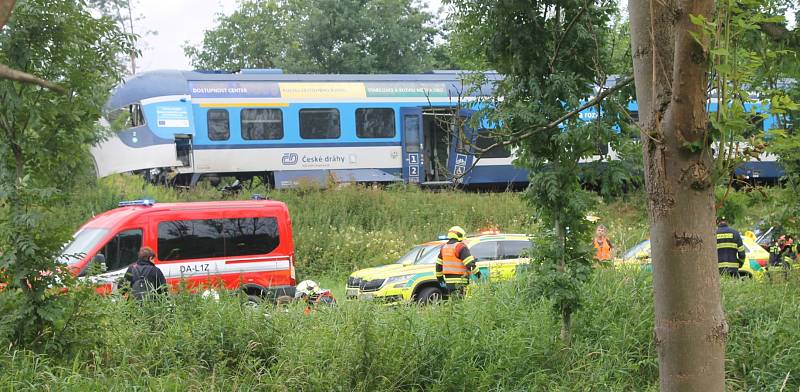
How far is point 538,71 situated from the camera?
7812 millimetres

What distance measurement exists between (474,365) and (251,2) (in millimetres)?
38925

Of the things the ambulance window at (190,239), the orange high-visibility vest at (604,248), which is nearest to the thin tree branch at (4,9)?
the orange high-visibility vest at (604,248)

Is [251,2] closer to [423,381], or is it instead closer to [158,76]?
[158,76]

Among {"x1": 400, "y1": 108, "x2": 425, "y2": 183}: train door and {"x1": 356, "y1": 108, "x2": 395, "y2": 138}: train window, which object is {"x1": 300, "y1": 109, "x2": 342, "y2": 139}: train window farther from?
{"x1": 400, "y1": 108, "x2": 425, "y2": 183}: train door

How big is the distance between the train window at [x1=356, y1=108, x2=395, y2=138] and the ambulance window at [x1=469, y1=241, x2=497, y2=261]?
9685mm

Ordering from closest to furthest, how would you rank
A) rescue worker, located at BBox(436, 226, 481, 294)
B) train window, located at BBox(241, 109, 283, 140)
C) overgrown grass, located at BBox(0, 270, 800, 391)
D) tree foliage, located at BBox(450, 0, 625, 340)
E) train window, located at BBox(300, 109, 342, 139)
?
overgrown grass, located at BBox(0, 270, 800, 391) < tree foliage, located at BBox(450, 0, 625, 340) < rescue worker, located at BBox(436, 226, 481, 294) < train window, located at BBox(241, 109, 283, 140) < train window, located at BBox(300, 109, 342, 139)

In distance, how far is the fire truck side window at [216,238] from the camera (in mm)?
12680

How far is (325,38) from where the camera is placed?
126 feet

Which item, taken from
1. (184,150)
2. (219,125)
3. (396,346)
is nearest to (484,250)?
(396,346)

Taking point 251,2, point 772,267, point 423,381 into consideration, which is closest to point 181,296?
point 423,381

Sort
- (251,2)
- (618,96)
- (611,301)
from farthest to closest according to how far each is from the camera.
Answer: (251,2) → (611,301) → (618,96)

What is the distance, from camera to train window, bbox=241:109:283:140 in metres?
21.6

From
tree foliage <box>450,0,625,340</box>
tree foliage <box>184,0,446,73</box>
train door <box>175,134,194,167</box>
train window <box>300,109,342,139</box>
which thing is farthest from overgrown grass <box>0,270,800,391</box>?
tree foliage <box>184,0,446,73</box>

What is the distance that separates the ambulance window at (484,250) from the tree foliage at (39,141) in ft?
24.8
